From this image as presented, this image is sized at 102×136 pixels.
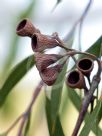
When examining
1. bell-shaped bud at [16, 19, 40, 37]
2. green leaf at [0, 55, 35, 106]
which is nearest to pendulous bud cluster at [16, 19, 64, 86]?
bell-shaped bud at [16, 19, 40, 37]

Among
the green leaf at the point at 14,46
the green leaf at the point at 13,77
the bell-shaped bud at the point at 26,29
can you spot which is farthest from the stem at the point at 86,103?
the green leaf at the point at 14,46

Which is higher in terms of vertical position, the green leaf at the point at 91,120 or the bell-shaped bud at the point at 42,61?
the bell-shaped bud at the point at 42,61

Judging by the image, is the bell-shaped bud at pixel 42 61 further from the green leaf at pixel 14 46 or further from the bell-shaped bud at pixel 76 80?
the green leaf at pixel 14 46

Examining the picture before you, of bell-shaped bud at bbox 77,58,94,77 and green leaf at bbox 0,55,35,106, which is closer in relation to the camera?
bell-shaped bud at bbox 77,58,94,77

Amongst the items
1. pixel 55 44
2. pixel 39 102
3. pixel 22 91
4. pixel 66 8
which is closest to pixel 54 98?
pixel 55 44

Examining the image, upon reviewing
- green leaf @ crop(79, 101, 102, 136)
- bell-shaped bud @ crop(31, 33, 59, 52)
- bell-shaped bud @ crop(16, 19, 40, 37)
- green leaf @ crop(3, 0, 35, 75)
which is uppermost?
green leaf @ crop(3, 0, 35, 75)

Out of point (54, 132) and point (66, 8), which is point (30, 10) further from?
point (54, 132)

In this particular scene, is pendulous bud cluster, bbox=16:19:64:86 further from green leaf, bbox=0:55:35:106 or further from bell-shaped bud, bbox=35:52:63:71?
green leaf, bbox=0:55:35:106

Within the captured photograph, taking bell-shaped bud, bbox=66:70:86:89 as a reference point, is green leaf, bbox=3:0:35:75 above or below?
above
